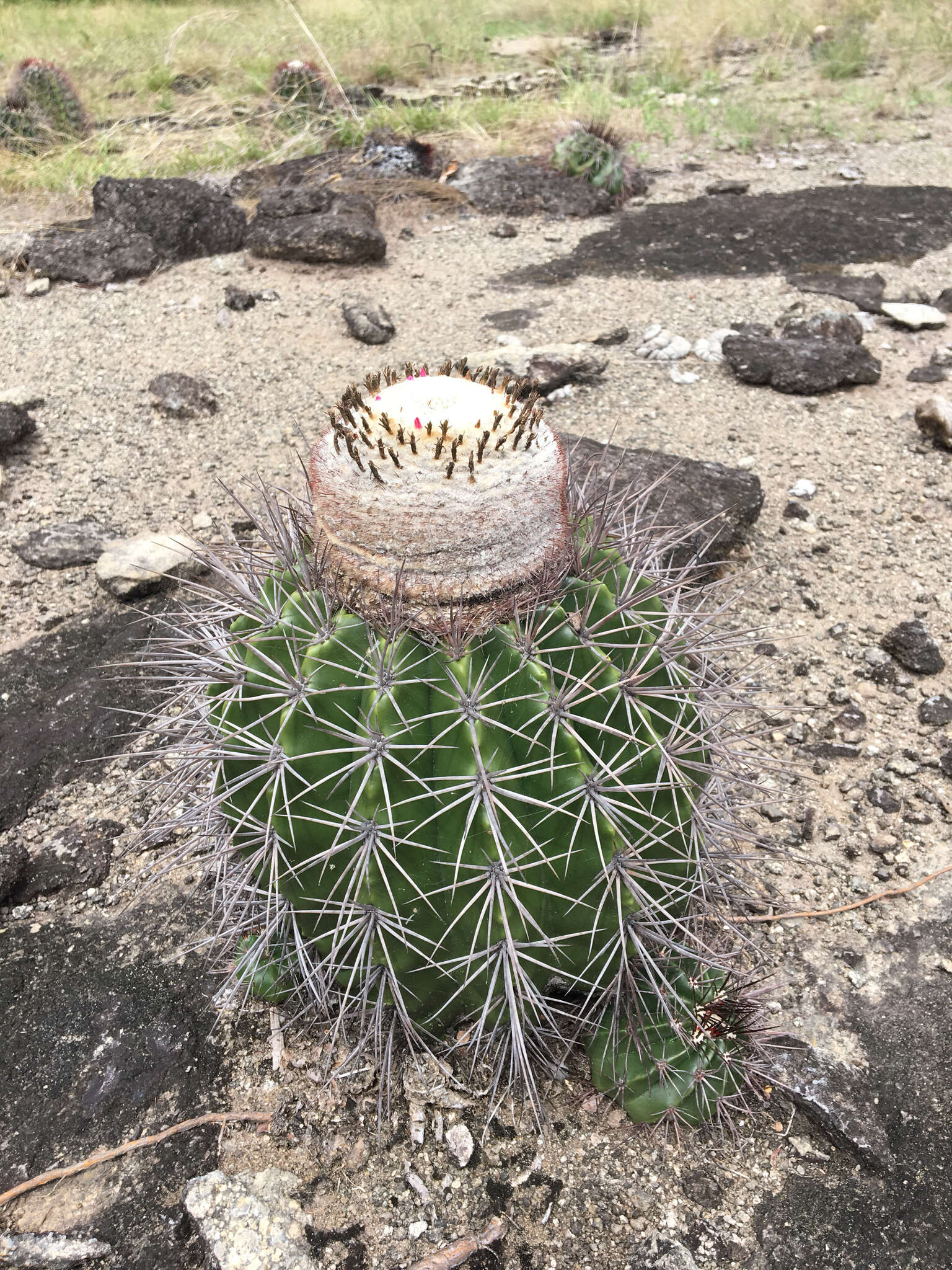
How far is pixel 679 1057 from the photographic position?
6.33 ft

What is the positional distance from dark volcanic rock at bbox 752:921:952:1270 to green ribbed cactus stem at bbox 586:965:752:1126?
0.72ft

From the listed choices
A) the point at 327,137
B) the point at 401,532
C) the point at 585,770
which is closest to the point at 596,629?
the point at 585,770

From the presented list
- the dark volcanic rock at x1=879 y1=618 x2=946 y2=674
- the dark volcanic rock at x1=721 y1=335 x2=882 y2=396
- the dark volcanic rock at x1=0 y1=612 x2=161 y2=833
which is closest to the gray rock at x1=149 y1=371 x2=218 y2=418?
the dark volcanic rock at x1=0 y1=612 x2=161 y2=833

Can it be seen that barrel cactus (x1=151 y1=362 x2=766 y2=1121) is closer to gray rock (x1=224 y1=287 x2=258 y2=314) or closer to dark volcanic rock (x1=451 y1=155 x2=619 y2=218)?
gray rock (x1=224 y1=287 x2=258 y2=314)

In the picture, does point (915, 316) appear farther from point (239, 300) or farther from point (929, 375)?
point (239, 300)

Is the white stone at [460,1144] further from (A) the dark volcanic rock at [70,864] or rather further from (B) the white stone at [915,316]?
(B) the white stone at [915,316]

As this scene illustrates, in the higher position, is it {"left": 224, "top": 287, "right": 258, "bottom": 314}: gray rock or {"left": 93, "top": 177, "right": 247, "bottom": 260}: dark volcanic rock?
{"left": 93, "top": 177, "right": 247, "bottom": 260}: dark volcanic rock

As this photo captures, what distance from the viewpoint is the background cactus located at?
853 cm

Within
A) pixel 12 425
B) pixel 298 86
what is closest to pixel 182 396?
pixel 12 425

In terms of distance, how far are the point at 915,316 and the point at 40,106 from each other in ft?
25.9

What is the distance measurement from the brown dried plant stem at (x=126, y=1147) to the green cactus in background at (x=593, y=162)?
23.0 ft

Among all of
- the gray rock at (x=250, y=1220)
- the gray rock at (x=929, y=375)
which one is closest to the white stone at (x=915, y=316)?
the gray rock at (x=929, y=375)

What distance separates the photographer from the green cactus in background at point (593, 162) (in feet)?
23.7

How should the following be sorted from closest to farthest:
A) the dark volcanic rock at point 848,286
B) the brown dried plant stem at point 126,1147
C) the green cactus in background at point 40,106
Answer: the brown dried plant stem at point 126,1147 < the dark volcanic rock at point 848,286 < the green cactus in background at point 40,106
